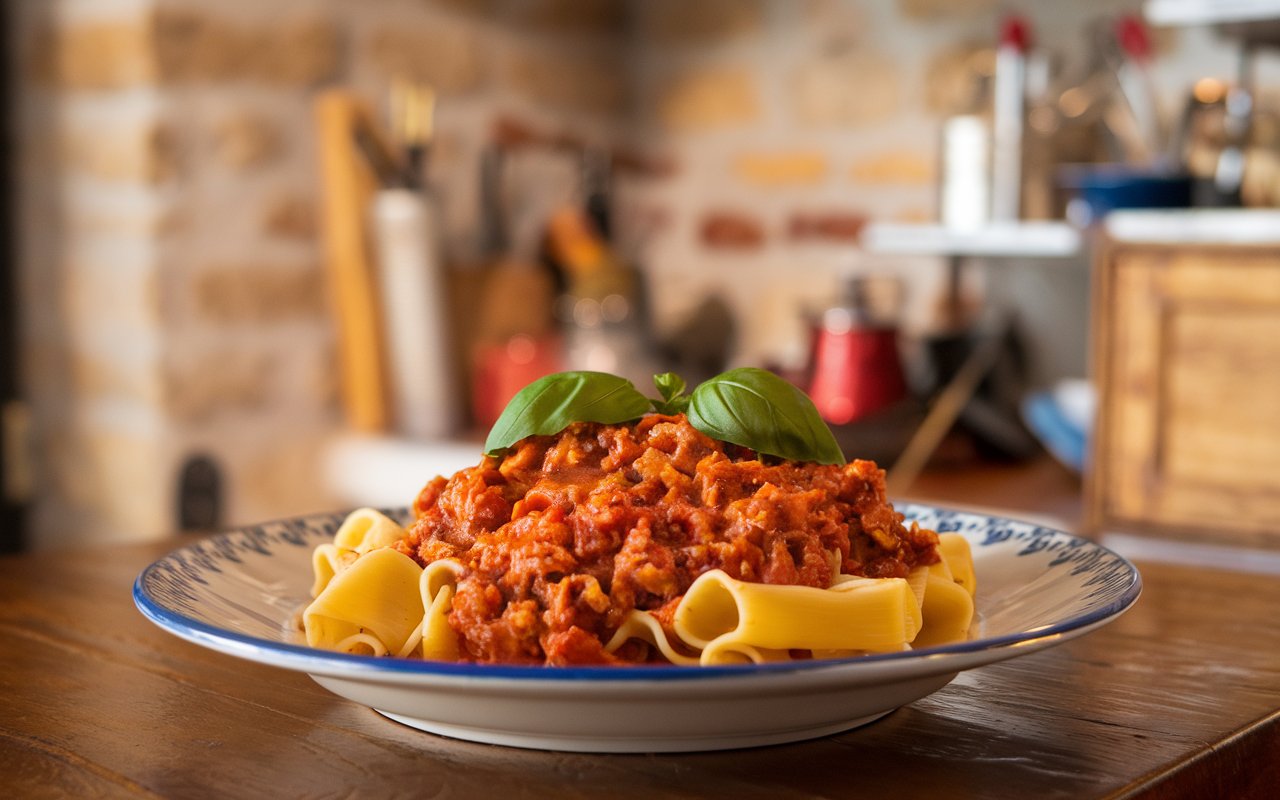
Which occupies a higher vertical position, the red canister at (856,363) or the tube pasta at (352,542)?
the tube pasta at (352,542)

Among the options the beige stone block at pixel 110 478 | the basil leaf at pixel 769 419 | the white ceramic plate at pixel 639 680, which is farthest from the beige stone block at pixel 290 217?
the basil leaf at pixel 769 419

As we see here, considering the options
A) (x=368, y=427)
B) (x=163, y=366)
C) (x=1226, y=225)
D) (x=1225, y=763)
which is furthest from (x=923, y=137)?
(x=1225, y=763)

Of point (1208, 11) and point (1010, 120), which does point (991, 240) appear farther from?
point (1208, 11)

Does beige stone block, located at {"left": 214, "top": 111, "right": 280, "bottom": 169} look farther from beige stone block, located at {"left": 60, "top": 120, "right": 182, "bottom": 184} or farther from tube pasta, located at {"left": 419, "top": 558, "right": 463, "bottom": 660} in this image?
tube pasta, located at {"left": 419, "top": 558, "right": 463, "bottom": 660}

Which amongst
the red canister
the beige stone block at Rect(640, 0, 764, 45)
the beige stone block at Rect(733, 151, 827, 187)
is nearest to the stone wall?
the beige stone block at Rect(640, 0, 764, 45)

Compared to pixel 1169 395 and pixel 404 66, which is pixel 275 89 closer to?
pixel 404 66

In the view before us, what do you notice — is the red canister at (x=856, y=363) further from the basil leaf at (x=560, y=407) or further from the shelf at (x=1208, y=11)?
the basil leaf at (x=560, y=407)

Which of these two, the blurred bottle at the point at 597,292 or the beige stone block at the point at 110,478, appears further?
the blurred bottle at the point at 597,292
